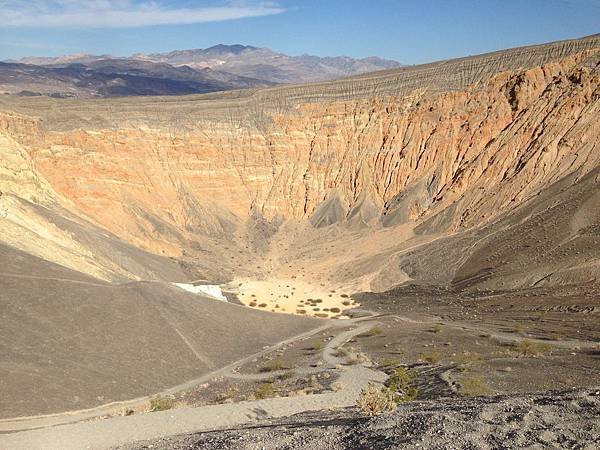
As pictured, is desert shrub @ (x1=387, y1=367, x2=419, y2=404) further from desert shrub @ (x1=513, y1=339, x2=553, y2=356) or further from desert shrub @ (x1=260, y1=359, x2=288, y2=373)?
desert shrub @ (x1=260, y1=359, x2=288, y2=373)

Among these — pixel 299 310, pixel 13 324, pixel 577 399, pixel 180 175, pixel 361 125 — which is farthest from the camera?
pixel 361 125

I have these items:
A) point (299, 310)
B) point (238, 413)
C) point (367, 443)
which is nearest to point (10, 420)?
point (238, 413)

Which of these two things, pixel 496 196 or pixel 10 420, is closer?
pixel 10 420

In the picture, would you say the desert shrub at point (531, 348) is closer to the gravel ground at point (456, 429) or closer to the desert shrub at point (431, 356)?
the desert shrub at point (431, 356)

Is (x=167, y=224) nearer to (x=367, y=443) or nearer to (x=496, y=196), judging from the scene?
(x=496, y=196)

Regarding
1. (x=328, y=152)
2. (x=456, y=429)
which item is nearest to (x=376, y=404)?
(x=456, y=429)

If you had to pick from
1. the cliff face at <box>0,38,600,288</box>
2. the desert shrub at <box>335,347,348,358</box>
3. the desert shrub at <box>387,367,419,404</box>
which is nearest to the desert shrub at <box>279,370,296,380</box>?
the desert shrub at <box>335,347,348,358</box>

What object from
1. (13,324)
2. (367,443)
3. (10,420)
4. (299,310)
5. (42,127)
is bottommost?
(299,310)
